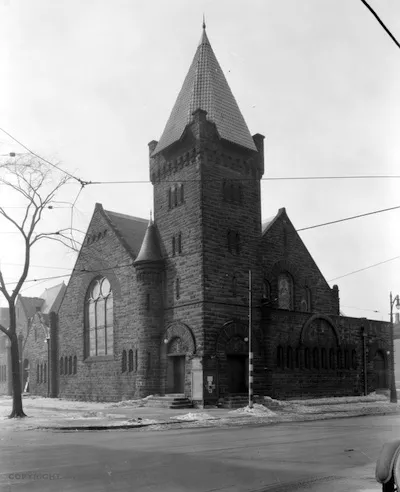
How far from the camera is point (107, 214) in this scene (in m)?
38.6

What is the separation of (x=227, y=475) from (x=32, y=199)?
65.0ft

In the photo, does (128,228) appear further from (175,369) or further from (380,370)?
(380,370)

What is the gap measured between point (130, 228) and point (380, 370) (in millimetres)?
19317

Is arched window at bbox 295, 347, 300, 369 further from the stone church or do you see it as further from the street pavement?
the street pavement

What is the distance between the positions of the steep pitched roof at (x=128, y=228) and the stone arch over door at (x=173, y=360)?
5.90 metres

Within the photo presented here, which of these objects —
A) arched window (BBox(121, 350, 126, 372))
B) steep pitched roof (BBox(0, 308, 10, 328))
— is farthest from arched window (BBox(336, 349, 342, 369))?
steep pitched roof (BBox(0, 308, 10, 328))

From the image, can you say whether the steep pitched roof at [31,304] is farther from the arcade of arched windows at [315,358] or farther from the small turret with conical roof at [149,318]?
the arcade of arched windows at [315,358]

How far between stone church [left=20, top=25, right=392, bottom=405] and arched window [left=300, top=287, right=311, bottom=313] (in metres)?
0.09

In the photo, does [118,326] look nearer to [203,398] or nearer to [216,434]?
[203,398]

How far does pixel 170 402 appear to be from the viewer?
2938 cm

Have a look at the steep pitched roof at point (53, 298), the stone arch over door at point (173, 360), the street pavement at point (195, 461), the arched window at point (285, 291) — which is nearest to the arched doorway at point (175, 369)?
the stone arch over door at point (173, 360)

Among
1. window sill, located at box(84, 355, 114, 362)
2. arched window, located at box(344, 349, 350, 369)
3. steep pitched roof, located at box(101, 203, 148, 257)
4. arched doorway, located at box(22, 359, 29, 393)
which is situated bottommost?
arched doorway, located at box(22, 359, 29, 393)

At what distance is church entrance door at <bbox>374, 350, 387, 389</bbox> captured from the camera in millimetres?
40781

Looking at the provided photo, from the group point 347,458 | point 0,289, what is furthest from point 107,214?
point 347,458
